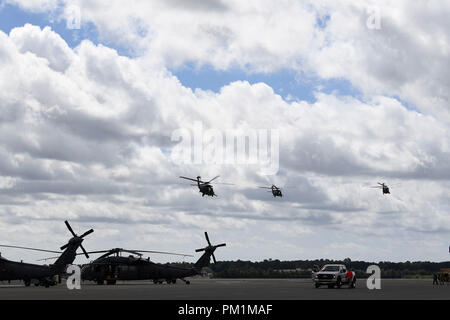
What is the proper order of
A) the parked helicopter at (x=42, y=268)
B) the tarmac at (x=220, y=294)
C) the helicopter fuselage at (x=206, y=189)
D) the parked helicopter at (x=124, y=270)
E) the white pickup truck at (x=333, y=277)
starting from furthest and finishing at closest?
the helicopter fuselage at (x=206, y=189)
the parked helicopter at (x=124, y=270)
the parked helicopter at (x=42, y=268)
the white pickup truck at (x=333, y=277)
the tarmac at (x=220, y=294)

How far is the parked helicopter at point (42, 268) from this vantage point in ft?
203

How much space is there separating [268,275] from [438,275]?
78704 mm

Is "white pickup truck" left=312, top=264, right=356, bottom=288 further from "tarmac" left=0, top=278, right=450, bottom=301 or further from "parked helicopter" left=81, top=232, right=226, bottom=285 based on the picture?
"parked helicopter" left=81, top=232, right=226, bottom=285

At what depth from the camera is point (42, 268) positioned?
65.2 metres

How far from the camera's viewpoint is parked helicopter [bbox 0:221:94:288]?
203ft

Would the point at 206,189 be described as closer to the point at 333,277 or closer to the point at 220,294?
the point at 333,277

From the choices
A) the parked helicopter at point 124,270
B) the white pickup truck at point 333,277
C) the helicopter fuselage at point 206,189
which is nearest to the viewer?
the white pickup truck at point 333,277

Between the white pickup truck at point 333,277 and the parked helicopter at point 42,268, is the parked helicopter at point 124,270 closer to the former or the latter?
the parked helicopter at point 42,268

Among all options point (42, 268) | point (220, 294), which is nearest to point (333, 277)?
point (220, 294)

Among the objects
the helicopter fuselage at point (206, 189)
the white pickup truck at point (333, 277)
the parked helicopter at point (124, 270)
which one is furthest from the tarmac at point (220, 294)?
the helicopter fuselage at point (206, 189)

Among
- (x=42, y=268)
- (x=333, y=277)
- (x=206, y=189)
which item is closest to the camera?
(x=333, y=277)
